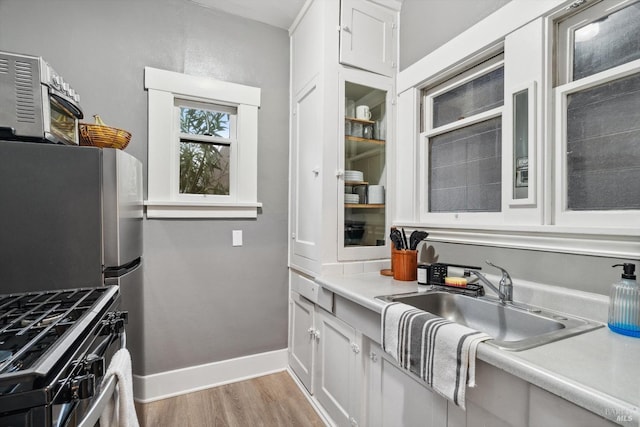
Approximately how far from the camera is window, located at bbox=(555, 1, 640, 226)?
1.09 metres

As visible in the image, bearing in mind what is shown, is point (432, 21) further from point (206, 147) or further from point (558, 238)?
point (206, 147)

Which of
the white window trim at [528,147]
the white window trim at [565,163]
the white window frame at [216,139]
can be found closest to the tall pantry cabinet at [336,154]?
the white window frame at [216,139]

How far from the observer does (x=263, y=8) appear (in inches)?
86.7

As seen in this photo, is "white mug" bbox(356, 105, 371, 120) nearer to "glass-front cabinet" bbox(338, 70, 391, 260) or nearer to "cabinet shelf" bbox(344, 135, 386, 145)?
"glass-front cabinet" bbox(338, 70, 391, 260)

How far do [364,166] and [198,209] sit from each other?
1202mm

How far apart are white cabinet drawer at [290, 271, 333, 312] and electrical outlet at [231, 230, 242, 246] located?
47cm

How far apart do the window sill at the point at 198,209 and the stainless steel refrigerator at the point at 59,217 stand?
62 cm

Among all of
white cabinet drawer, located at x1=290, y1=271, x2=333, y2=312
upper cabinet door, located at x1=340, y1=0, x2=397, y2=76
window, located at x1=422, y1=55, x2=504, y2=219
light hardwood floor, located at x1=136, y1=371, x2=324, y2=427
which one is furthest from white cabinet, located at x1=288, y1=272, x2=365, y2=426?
upper cabinet door, located at x1=340, y1=0, x2=397, y2=76

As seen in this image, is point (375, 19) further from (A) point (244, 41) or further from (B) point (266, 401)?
(B) point (266, 401)

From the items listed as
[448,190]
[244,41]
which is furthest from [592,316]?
[244,41]

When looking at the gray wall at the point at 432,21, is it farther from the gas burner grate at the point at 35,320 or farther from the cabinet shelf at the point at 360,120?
the gas burner grate at the point at 35,320

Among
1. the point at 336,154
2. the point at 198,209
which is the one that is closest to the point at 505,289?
the point at 336,154

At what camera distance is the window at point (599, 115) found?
1.09 m

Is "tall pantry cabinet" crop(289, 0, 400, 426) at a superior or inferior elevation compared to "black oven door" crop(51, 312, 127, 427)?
superior
